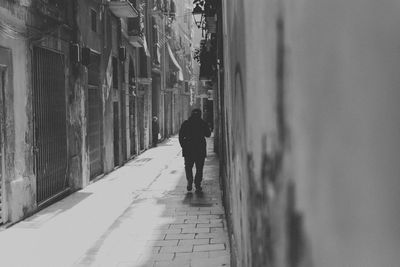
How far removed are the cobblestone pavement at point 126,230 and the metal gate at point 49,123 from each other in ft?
1.52

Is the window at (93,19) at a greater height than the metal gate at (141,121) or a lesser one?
greater

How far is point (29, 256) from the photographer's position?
671 cm

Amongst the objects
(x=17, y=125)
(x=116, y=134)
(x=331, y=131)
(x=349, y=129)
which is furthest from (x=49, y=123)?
(x=349, y=129)

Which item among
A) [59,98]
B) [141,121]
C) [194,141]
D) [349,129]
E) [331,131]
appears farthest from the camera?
[141,121]

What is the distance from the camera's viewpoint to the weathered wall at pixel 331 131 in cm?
86

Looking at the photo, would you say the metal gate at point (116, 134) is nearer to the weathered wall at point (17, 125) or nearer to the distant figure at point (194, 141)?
the distant figure at point (194, 141)

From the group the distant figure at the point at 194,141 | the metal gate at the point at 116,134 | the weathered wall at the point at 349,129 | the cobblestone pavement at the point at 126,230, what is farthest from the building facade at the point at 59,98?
the weathered wall at the point at 349,129

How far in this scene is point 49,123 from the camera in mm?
10805

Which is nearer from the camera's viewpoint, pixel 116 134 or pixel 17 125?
pixel 17 125

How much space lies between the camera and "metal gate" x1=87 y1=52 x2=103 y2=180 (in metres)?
14.3

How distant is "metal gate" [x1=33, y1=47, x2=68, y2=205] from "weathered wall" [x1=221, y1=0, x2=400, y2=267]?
28.7 ft

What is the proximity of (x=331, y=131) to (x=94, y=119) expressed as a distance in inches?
557

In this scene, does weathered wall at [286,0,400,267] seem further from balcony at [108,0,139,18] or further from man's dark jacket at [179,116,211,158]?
balcony at [108,0,139,18]

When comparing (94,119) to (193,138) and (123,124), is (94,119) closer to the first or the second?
(193,138)
